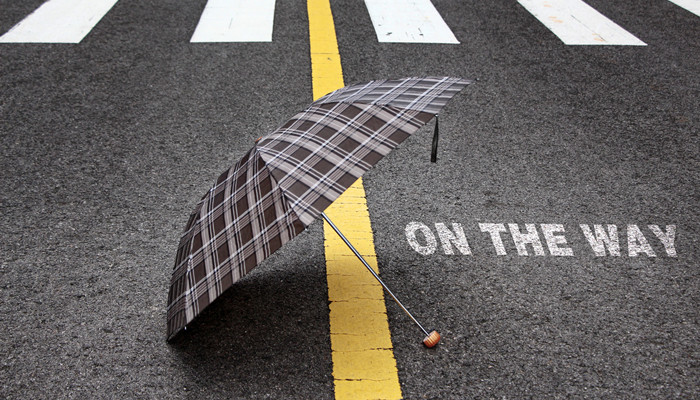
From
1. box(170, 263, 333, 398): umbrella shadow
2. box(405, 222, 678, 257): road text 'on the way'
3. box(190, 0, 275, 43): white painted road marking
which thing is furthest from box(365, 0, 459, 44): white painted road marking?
box(170, 263, 333, 398): umbrella shadow

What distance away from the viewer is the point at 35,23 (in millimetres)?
5723

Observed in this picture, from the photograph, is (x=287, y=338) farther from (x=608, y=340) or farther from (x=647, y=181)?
(x=647, y=181)

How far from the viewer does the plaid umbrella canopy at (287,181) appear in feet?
6.77

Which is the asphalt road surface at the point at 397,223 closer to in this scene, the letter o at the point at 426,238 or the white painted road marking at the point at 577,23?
the letter o at the point at 426,238

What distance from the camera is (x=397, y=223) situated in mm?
3182

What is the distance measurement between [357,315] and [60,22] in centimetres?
458

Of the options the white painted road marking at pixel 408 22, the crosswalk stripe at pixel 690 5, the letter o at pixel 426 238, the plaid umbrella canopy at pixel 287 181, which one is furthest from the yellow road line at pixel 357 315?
the crosswalk stripe at pixel 690 5

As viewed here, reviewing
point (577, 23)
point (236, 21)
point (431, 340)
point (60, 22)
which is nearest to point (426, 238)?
point (431, 340)

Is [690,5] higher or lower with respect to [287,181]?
lower

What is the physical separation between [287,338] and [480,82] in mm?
2942

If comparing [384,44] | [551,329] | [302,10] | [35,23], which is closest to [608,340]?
[551,329]

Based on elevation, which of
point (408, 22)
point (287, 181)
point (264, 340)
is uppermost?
point (287, 181)

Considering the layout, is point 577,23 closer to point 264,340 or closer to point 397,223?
point 397,223

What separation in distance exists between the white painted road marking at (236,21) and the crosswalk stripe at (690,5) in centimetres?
427
